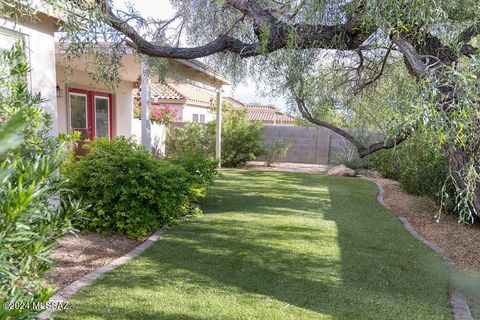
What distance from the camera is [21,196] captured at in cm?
125

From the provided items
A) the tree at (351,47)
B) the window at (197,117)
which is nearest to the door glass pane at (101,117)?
the tree at (351,47)

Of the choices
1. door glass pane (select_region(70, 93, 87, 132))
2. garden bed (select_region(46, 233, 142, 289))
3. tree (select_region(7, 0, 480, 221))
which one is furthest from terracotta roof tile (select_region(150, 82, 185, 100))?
garden bed (select_region(46, 233, 142, 289))

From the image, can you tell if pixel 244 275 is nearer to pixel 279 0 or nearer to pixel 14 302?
pixel 14 302

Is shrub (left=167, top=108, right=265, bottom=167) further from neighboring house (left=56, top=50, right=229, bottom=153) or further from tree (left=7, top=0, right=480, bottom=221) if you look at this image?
tree (left=7, top=0, right=480, bottom=221)

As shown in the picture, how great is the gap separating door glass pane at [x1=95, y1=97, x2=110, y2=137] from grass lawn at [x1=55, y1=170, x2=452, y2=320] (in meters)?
6.41

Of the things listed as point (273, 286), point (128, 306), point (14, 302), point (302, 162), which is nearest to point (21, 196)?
point (14, 302)

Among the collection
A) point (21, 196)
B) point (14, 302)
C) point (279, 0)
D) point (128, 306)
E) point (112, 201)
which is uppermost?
point (279, 0)

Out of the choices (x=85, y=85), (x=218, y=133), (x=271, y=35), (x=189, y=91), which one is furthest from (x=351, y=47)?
(x=189, y=91)

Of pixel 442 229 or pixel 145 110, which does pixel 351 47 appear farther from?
pixel 145 110

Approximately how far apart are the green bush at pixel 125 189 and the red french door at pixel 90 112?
533 centimetres

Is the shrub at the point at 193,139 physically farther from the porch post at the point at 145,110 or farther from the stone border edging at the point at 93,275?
the stone border edging at the point at 93,275

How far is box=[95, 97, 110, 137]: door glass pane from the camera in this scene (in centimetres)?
1212

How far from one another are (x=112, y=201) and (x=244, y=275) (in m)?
2.57

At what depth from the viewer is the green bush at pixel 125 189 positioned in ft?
18.7
